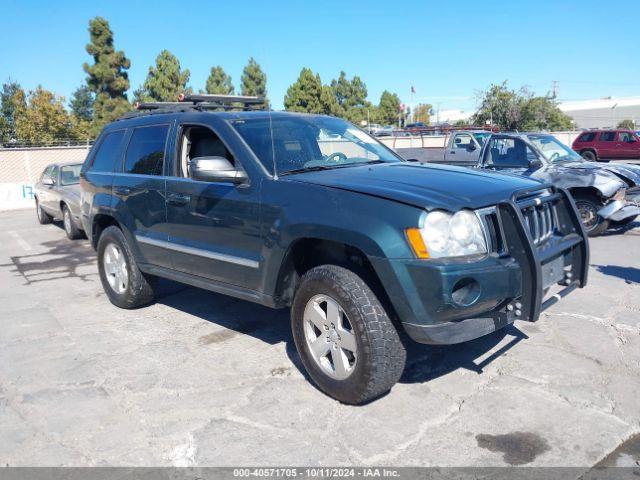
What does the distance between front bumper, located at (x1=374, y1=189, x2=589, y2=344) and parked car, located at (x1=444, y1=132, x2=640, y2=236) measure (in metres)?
4.90

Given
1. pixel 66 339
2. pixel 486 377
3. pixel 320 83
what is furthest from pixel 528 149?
pixel 320 83

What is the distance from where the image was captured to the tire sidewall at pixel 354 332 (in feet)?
10.7

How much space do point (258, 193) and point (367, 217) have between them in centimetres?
97

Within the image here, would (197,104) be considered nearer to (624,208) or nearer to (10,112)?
(624,208)

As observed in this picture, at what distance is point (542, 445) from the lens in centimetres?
304

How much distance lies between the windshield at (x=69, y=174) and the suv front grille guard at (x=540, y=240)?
9.87 metres

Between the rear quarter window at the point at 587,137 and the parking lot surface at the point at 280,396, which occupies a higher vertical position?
the rear quarter window at the point at 587,137

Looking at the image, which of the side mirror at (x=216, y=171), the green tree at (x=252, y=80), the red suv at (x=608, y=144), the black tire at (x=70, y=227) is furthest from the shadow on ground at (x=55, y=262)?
the green tree at (x=252, y=80)

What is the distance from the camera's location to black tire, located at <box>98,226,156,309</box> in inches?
213

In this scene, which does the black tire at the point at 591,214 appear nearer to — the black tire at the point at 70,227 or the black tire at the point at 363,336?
the black tire at the point at 363,336

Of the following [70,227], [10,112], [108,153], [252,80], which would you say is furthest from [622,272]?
[10,112]

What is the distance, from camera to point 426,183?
3564mm

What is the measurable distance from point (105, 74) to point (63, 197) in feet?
100

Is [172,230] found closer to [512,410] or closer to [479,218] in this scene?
[479,218]
